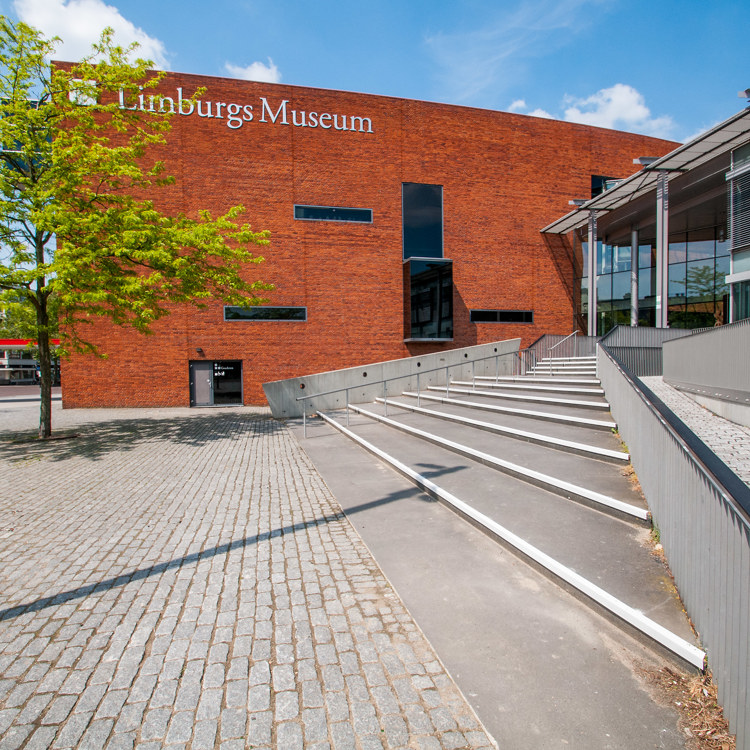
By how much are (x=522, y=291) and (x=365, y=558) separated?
2158 cm

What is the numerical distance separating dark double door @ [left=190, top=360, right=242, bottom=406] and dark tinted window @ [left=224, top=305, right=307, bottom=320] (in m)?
2.08

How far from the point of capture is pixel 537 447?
292 inches

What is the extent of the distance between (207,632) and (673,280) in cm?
2526

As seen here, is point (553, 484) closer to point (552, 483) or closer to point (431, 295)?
point (552, 483)

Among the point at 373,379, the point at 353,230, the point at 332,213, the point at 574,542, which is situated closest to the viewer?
the point at 574,542

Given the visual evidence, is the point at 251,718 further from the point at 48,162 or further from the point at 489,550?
the point at 48,162

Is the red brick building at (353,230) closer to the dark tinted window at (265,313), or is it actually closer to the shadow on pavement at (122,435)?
the dark tinted window at (265,313)

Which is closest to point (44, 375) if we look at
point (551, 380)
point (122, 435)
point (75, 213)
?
point (122, 435)

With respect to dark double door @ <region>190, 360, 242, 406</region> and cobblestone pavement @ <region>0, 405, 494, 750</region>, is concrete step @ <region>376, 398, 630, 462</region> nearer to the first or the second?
cobblestone pavement @ <region>0, 405, 494, 750</region>

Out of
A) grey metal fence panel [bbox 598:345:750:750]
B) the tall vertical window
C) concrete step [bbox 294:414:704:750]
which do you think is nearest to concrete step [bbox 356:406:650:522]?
concrete step [bbox 294:414:704:750]

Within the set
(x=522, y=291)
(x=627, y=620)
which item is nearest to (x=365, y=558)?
(x=627, y=620)

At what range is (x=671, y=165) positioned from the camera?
17.1 metres

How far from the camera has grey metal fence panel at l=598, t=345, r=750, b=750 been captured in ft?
6.97

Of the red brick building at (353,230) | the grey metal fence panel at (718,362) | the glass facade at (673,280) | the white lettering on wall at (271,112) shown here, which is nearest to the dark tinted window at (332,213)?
the red brick building at (353,230)
